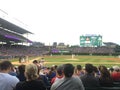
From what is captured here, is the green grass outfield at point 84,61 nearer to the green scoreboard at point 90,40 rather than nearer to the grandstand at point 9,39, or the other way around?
the grandstand at point 9,39

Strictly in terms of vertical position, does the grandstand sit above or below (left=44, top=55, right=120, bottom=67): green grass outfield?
above

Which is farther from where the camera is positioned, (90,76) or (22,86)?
(90,76)

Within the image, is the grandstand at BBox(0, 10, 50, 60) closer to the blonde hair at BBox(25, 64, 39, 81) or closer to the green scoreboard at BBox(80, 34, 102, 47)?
the green scoreboard at BBox(80, 34, 102, 47)

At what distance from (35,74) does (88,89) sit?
244cm

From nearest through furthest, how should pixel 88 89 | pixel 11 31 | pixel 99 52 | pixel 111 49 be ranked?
pixel 88 89, pixel 11 31, pixel 99 52, pixel 111 49

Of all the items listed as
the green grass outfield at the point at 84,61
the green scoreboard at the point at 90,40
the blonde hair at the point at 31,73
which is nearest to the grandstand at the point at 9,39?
the green grass outfield at the point at 84,61

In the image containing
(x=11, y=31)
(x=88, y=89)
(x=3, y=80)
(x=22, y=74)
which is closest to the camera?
(x=3, y=80)

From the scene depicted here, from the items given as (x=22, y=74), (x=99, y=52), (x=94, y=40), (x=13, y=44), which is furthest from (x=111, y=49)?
(x=22, y=74)

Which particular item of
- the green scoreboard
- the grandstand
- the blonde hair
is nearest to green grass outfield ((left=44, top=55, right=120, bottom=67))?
the grandstand

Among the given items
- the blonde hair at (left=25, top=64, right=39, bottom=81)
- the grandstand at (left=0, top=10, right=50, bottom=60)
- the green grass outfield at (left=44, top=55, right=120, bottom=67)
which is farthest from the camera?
the grandstand at (left=0, top=10, right=50, bottom=60)

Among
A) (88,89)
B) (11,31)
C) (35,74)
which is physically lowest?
(88,89)

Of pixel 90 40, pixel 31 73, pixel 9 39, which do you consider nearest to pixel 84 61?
pixel 9 39

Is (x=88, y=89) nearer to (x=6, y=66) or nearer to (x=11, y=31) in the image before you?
(x=6, y=66)

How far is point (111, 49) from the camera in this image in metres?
128
